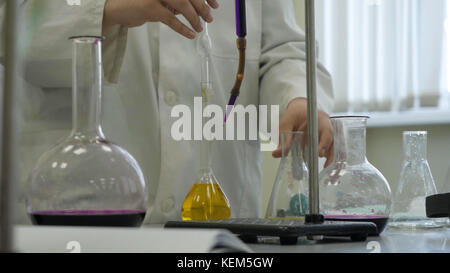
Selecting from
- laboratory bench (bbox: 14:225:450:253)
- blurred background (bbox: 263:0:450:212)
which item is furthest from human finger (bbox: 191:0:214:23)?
blurred background (bbox: 263:0:450:212)

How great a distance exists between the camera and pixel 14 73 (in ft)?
0.86

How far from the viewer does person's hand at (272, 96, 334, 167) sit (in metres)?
1.07

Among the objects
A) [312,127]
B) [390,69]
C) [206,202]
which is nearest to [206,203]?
[206,202]

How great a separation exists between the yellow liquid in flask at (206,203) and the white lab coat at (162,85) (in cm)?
25

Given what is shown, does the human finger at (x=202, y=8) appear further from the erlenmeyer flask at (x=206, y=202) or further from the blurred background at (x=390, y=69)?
the blurred background at (x=390, y=69)

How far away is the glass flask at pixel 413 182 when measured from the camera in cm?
84

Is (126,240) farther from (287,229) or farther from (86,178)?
(287,229)

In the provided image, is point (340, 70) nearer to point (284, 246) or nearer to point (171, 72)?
point (171, 72)

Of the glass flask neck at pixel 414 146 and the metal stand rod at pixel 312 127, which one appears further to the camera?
the glass flask neck at pixel 414 146

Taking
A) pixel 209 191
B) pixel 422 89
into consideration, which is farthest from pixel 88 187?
pixel 422 89

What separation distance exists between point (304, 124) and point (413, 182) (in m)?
0.30

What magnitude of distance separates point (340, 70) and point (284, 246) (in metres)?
1.83

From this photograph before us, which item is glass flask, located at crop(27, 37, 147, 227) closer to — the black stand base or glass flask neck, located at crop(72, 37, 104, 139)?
glass flask neck, located at crop(72, 37, 104, 139)

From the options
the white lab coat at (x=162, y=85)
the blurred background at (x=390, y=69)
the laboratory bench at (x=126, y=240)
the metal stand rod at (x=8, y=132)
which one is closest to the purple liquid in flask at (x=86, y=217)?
the laboratory bench at (x=126, y=240)
